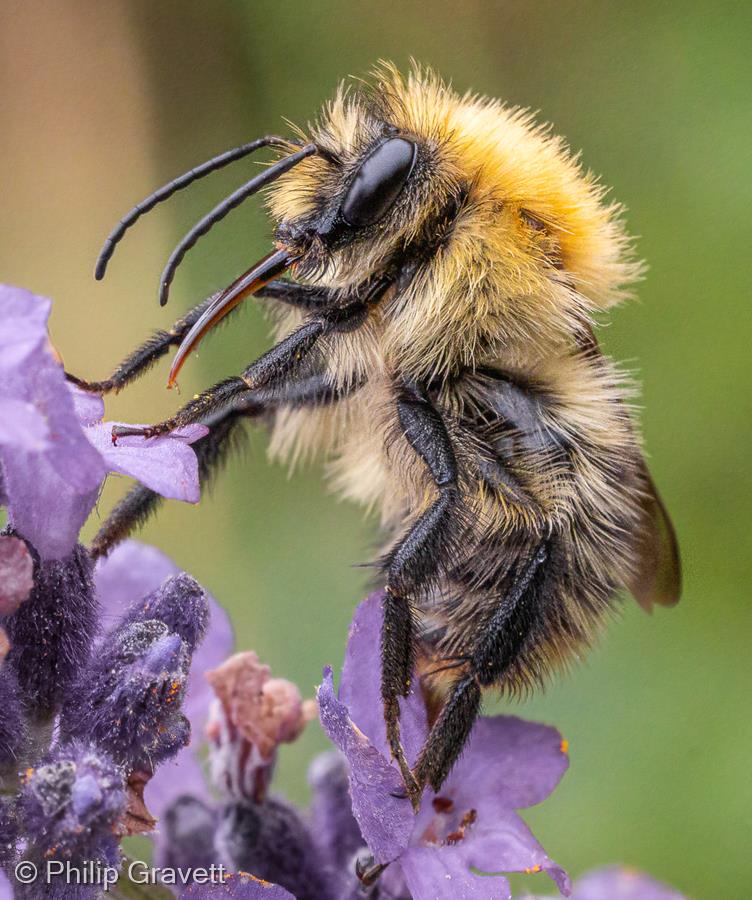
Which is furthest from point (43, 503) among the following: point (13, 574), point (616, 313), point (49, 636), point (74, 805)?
point (616, 313)

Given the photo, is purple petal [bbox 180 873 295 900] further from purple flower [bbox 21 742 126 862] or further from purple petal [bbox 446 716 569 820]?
purple petal [bbox 446 716 569 820]

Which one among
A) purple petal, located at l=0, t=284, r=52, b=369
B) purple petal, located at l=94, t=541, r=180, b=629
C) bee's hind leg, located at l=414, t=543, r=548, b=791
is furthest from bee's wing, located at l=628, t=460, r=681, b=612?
purple petal, located at l=0, t=284, r=52, b=369

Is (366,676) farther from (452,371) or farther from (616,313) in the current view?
(616,313)

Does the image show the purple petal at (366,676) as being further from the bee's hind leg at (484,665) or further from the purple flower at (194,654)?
the purple flower at (194,654)

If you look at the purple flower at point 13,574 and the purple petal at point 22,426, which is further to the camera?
the purple flower at point 13,574

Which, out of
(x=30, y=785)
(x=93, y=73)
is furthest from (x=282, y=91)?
(x=30, y=785)

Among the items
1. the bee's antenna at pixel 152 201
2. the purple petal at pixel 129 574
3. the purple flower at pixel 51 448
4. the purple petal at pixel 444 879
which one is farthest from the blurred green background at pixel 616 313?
the purple flower at pixel 51 448
